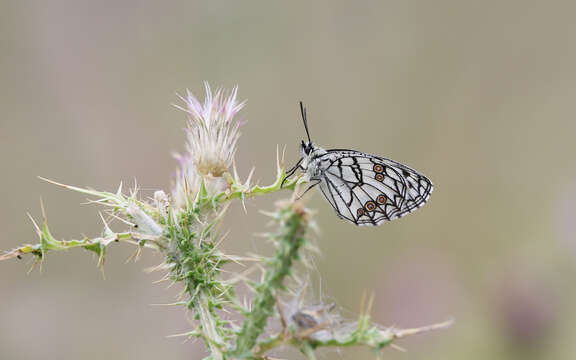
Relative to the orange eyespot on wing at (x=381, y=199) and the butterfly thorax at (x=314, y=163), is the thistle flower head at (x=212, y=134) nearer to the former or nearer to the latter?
the butterfly thorax at (x=314, y=163)

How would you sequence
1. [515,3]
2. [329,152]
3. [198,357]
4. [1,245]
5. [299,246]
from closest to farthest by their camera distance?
1. [299,246]
2. [329,152]
3. [198,357]
4. [1,245]
5. [515,3]

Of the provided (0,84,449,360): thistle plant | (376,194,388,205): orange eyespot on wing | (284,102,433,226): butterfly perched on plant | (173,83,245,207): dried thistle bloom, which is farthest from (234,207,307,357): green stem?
(376,194,388,205): orange eyespot on wing

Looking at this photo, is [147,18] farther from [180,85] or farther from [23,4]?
[23,4]

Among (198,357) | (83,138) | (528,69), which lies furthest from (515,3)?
(198,357)

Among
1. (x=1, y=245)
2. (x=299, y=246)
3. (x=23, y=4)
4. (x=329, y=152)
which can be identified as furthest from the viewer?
(x=23, y=4)

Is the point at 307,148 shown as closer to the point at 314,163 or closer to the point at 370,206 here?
the point at 314,163

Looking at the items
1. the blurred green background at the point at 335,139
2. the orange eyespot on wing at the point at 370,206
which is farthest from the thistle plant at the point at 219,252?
the blurred green background at the point at 335,139

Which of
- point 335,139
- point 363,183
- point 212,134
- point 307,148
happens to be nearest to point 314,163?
point 307,148

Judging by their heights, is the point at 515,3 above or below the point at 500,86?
above
